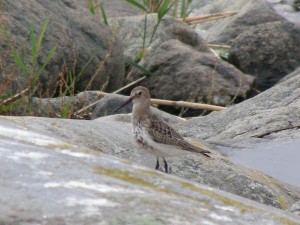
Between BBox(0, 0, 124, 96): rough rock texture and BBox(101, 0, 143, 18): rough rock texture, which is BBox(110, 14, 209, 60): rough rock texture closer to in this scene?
BBox(0, 0, 124, 96): rough rock texture

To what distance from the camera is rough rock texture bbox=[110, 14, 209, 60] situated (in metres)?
13.8

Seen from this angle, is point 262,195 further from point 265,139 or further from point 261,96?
point 261,96

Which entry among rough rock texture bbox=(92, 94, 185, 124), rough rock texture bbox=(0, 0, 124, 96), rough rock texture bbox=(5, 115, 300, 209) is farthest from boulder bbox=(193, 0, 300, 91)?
rough rock texture bbox=(5, 115, 300, 209)

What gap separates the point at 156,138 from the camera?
23.3ft

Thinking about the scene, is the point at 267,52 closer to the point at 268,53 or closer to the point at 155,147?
the point at 268,53

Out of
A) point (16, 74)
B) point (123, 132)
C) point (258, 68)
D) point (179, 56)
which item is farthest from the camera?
point (258, 68)

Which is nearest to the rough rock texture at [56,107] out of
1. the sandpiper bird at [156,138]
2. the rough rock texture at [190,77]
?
the sandpiper bird at [156,138]

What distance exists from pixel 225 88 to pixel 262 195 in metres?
6.00

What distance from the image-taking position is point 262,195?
646 cm

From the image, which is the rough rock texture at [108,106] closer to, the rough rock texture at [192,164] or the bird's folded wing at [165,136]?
the bird's folded wing at [165,136]

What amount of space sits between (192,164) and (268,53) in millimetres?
7419

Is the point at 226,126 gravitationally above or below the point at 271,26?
below

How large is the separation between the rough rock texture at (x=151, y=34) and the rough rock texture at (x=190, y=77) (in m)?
0.68

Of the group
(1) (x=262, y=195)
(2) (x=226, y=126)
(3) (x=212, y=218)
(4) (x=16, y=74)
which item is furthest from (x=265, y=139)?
(3) (x=212, y=218)
